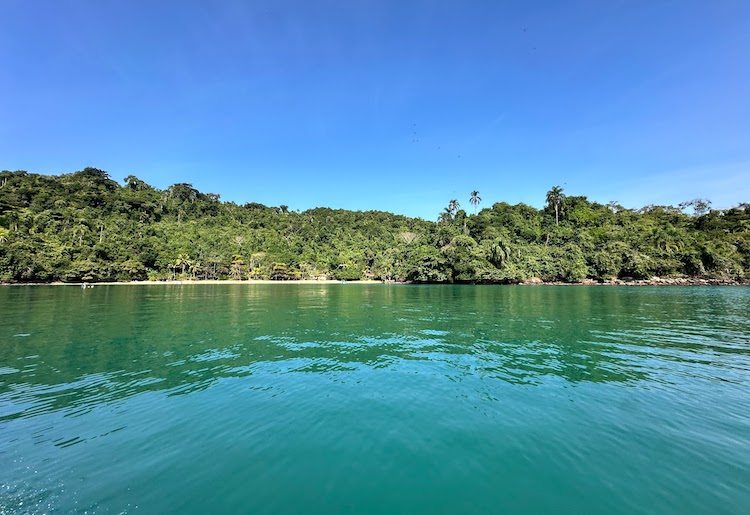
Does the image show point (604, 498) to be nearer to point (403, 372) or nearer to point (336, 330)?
point (403, 372)

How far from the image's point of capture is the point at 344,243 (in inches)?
7298

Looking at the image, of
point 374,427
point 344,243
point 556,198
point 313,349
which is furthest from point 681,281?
point 344,243

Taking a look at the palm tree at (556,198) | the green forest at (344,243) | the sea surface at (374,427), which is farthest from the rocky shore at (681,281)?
the sea surface at (374,427)

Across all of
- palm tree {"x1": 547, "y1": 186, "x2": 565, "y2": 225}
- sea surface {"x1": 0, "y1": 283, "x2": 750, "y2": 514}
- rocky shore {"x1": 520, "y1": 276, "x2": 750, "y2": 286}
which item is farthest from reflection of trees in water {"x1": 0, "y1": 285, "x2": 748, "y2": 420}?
palm tree {"x1": 547, "y1": 186, "x2": 565, "y2": 225}

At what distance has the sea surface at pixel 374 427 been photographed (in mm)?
6449

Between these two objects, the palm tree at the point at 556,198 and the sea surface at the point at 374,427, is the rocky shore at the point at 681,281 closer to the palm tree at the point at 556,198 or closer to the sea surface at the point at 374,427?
the palm tree at the point at 556,198

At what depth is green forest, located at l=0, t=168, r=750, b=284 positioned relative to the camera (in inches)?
4016

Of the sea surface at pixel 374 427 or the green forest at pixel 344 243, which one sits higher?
the green forest at pixel 344 243

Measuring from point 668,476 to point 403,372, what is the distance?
938cm

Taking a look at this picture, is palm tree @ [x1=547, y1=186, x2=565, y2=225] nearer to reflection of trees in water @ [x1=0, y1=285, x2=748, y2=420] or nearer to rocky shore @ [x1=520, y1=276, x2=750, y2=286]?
rocky shore @ [x1=520, y1=276, x2=750, y2=286]

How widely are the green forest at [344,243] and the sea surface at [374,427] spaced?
96.0 metres

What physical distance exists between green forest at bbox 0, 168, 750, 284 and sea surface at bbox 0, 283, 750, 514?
95983mm

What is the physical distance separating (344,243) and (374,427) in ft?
581

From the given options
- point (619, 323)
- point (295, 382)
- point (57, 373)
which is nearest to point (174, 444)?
point (295, 382)
